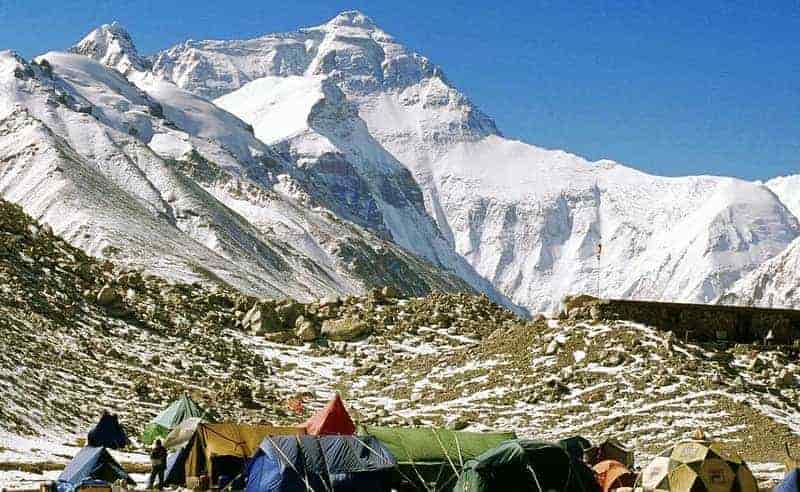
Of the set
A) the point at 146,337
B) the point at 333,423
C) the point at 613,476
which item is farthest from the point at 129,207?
the point at 613,476

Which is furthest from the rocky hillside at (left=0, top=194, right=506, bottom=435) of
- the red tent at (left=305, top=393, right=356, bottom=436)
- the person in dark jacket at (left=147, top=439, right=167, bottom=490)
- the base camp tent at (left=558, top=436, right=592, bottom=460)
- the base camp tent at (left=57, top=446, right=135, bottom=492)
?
the base camp tent at (left=558, top=436, right=592, bottom=460)

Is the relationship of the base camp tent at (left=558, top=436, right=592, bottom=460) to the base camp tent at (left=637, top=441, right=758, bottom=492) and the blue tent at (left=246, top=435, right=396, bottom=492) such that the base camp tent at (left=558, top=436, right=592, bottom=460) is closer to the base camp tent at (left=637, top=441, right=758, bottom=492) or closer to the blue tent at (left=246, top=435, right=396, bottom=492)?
the base camp tent at (left=637, top=441, right=758, bottom=492)

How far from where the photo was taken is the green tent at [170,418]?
39250 mm

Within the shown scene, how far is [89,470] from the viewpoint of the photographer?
29.4 metres

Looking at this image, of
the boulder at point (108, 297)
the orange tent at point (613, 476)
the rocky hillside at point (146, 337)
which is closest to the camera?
the orange tent at point (613, 476)

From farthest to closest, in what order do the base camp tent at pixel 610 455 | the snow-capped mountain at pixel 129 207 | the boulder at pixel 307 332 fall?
the snow-capped mountain at pixel 129 207 → the boulder at pixel 307 332 → the base camp tent at pixel 610 455

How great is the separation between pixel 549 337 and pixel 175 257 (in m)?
59.1

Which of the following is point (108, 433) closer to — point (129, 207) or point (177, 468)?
point (177, 468)

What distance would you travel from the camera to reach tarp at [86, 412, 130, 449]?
36.8m

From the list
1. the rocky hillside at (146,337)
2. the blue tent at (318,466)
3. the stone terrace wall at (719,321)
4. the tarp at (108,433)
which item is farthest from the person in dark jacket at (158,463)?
the stone terrace wall at (719,321)

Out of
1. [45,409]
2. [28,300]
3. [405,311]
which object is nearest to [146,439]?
[45,409]

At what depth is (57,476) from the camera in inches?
1225

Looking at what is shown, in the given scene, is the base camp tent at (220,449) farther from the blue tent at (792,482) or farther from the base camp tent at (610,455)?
the blue tent at (792,482)

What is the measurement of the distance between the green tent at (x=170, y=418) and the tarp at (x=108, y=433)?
165cm
